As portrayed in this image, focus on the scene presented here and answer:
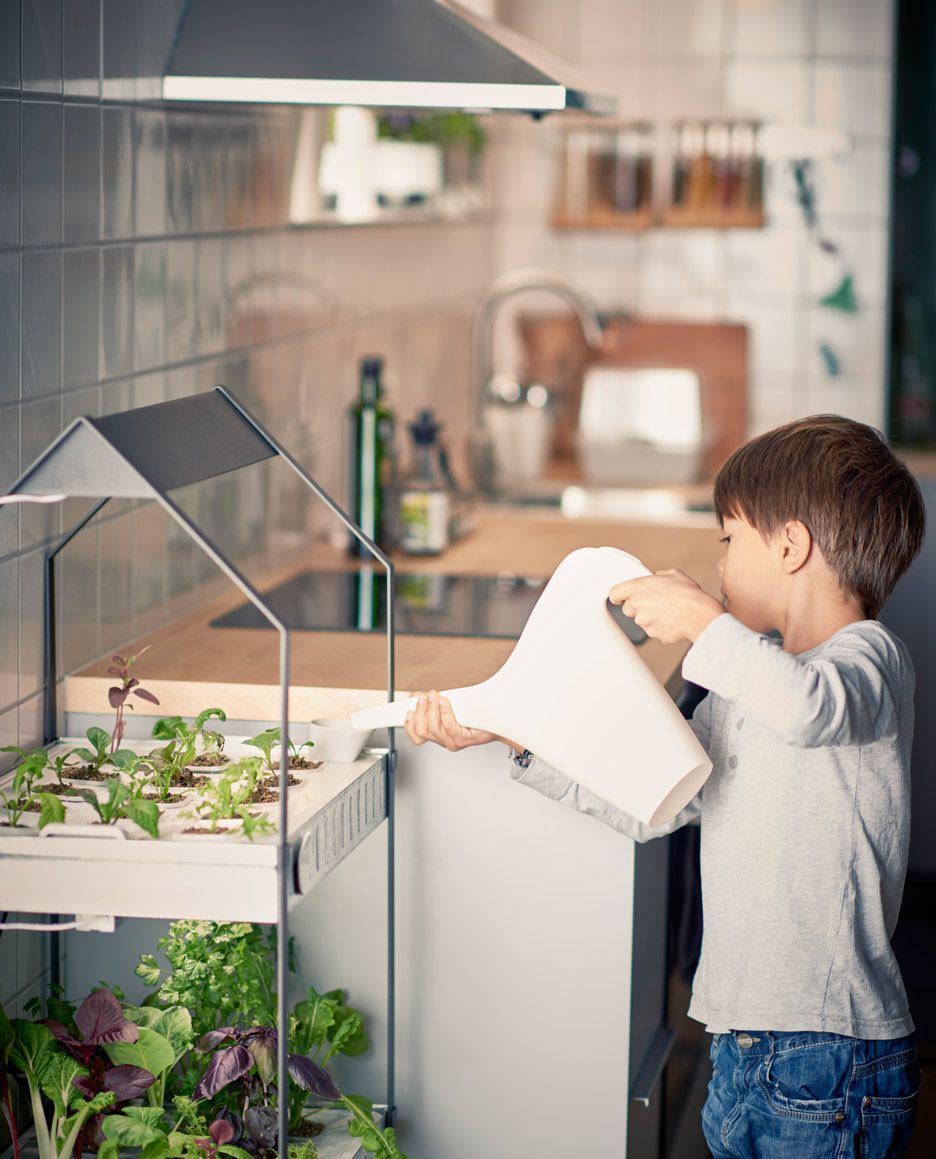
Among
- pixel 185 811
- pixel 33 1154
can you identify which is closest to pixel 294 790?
pixel 185 811

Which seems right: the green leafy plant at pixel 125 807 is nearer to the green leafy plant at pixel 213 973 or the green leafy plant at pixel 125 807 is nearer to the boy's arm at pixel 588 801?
the green leafy plant at pixel 213 973

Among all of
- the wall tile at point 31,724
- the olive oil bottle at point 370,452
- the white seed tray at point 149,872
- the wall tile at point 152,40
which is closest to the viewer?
the white seed tray at point 149,872

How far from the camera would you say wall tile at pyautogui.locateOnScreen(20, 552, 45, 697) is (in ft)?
5.38

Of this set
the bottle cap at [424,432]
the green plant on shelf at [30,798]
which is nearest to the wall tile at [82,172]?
the green plant on shelf at [30,798]

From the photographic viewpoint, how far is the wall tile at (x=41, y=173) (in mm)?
1596

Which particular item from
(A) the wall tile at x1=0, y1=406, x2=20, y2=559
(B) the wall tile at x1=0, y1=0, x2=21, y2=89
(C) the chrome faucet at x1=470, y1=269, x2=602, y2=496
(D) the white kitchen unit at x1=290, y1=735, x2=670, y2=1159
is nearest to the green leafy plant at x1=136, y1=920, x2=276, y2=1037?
(D) the white kitchen unit at x1=290, y1=735, x2=670, y2=1159

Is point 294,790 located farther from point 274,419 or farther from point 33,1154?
point 274,419

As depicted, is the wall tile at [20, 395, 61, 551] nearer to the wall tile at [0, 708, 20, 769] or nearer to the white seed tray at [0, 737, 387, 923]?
the wall tile at [0, 708, 20, 769]

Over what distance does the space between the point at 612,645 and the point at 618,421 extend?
2079 mm

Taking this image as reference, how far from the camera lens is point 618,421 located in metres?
3.42

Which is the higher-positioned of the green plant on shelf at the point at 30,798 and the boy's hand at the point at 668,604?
the boy's hand at the point at 668,604

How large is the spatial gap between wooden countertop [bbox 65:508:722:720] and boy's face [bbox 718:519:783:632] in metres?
0.26

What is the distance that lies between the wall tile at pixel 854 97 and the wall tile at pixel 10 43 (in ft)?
8.25

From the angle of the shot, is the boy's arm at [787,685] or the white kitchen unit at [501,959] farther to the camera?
the white kitchen unit at [501,959]
